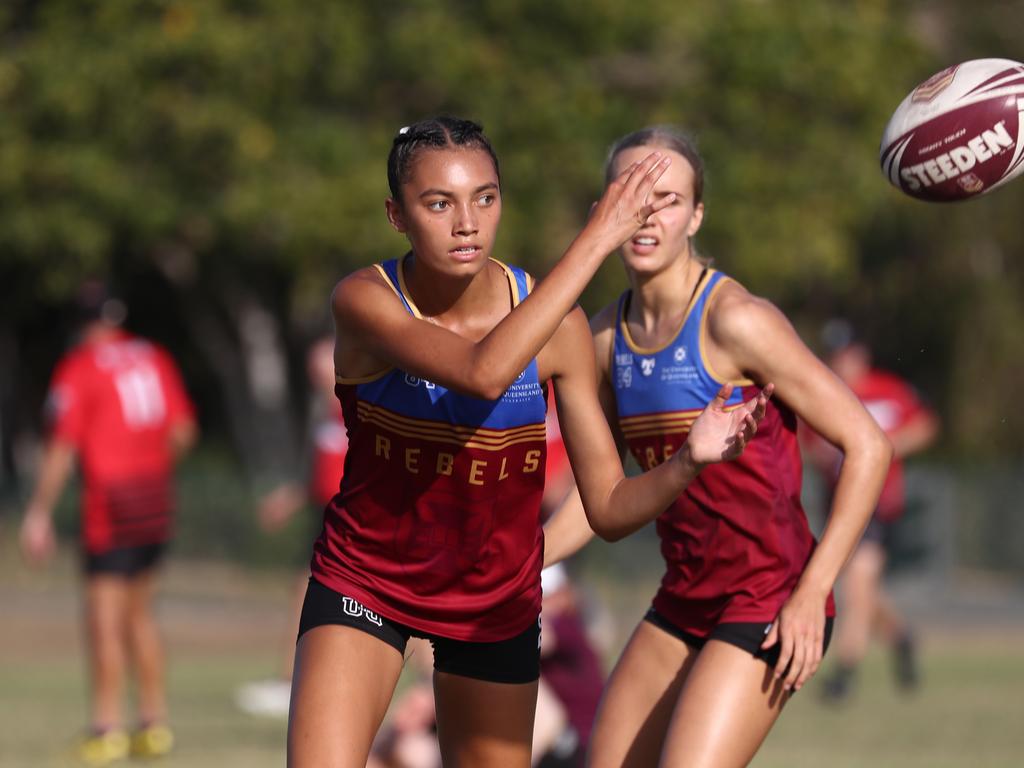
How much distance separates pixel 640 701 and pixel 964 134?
6.48ft

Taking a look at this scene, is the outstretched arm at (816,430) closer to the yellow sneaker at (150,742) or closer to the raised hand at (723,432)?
the raised hand at (723,432)

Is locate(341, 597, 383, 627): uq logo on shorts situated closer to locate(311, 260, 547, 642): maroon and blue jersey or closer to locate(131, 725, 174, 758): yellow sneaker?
locate(311, 260, 547, 642): maroon and blue jersey

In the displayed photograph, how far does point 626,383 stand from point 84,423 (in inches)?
230

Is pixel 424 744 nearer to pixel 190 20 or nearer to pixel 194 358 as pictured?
pixel 190 20

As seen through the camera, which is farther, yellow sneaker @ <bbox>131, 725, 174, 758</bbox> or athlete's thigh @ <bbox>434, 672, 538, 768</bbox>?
yellow sneaker @ <bbox>131, 725, 174, 758</bbox>

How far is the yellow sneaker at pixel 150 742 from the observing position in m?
9.77

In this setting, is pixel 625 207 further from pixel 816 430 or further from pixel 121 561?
pixel 121 561

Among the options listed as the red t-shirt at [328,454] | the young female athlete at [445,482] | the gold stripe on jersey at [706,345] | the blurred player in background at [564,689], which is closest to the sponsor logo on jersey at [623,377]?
the gold stripe on jersey at [706,345]

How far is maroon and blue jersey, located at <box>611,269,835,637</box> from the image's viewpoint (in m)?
5.14

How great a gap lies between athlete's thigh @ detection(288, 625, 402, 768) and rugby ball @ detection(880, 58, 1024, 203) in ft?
7.25

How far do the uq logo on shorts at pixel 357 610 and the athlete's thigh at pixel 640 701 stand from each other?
92cm

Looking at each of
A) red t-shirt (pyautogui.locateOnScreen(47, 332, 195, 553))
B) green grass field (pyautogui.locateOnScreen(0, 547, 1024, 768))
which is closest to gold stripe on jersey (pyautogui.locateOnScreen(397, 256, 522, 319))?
green grass field (pyautogui.locateOnScreen(0, 547, 1024, 768))

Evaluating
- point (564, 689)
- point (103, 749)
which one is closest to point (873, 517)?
point (103, 749)

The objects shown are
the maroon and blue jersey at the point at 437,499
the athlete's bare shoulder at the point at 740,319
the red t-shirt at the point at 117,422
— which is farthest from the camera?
the red t-shirt at the point at 117,422
